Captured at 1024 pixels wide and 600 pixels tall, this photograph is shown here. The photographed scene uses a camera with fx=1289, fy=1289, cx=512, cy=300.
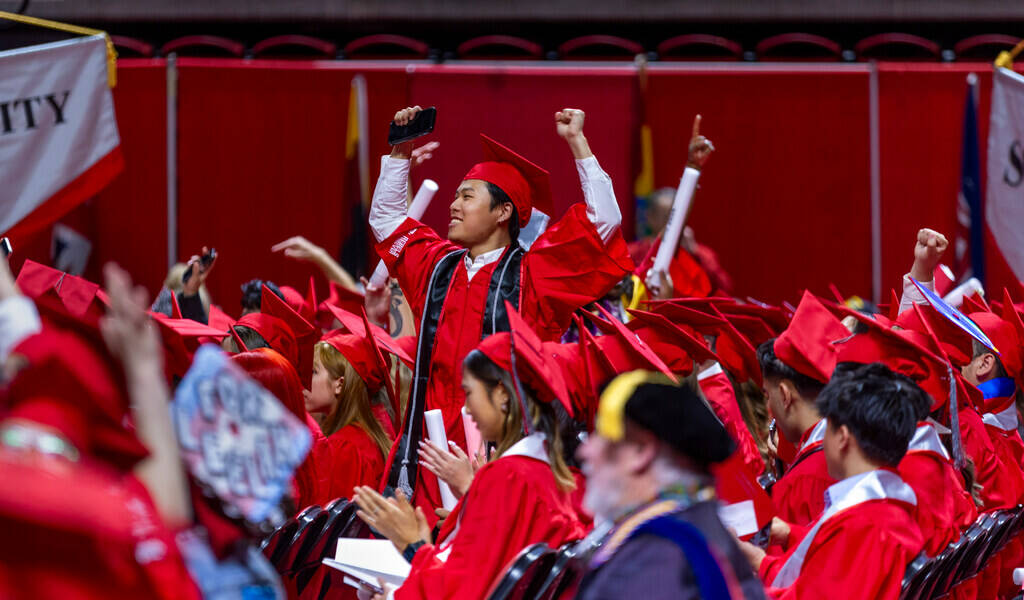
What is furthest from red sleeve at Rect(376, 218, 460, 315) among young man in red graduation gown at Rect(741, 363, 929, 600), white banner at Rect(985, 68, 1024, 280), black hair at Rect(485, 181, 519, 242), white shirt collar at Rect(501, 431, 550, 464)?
white banner at Rect(985, 68, 1024, 280)

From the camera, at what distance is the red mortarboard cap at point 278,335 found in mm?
4879

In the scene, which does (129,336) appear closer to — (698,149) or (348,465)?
(348,465)

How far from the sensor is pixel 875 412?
303cm

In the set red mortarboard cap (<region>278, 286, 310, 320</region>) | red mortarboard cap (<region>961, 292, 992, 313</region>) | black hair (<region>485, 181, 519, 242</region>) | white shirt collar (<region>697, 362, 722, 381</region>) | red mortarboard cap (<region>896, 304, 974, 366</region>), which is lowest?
red mortarboard cap (<region>961, 292, 992, 313</region>)

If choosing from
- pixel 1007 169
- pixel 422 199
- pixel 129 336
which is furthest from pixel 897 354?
pixel 1007 169

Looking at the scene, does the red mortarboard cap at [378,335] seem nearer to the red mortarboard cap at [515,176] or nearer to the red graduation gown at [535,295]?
the red graduation gown at [535,295]

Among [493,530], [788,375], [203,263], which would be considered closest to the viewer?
[493,530]

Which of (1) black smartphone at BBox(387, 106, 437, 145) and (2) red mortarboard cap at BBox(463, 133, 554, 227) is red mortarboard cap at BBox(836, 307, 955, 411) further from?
(1) black smartphone at BBox(387, 106, 437, 145)

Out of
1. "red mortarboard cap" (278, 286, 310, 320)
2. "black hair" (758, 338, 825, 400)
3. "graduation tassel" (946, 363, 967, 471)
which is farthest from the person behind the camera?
"red mortarboard cap" (278, 286, 310, 320)

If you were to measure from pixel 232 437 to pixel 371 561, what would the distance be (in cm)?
119

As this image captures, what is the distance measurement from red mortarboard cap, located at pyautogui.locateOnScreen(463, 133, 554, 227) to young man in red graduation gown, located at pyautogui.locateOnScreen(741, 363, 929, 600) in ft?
5.26

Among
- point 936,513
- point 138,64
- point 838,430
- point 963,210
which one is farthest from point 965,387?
point 138,64

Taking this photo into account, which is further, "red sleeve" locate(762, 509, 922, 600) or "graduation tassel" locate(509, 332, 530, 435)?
"graduation tassel" locate(509, 332, 530, 435)

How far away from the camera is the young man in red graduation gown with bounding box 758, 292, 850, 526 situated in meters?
3.79
